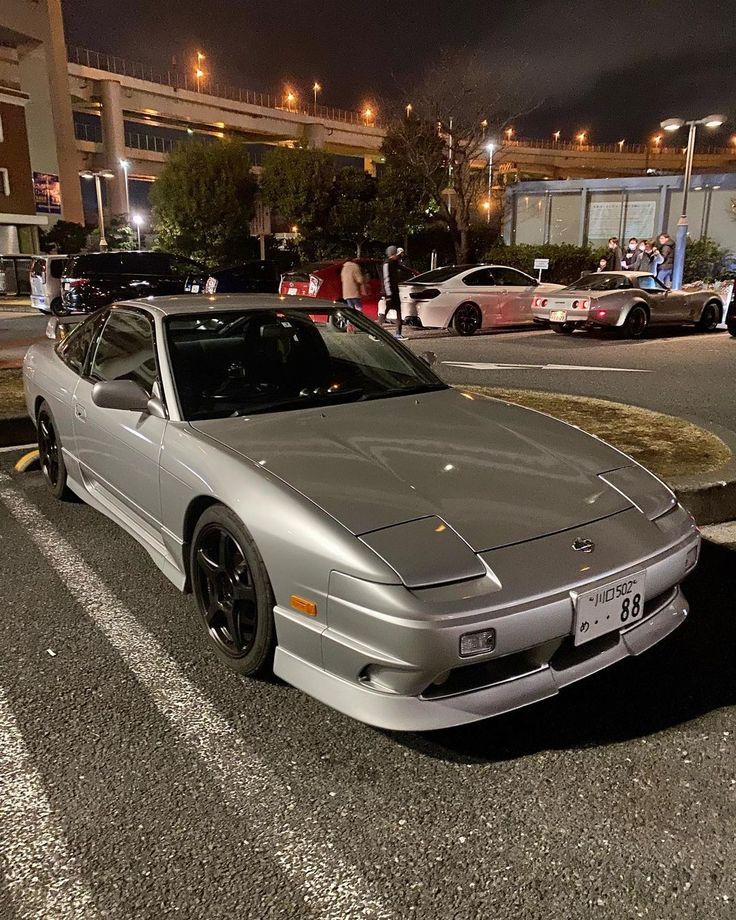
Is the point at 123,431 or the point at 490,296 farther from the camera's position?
the point at 490,296

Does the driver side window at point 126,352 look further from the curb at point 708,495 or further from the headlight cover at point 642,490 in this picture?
the curb at point 708,495

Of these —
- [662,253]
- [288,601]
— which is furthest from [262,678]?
[662,253]

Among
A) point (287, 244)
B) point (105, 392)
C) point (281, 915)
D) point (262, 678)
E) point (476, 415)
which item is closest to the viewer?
point (281, 915)

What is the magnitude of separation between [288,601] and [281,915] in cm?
95

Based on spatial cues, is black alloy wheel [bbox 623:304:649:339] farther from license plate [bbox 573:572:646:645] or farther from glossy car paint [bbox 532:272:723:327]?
license plate [bbox 573:572:646:645]

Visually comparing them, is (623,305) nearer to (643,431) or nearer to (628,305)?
(628,305)

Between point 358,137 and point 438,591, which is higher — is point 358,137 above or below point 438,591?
above

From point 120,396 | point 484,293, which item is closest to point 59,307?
point 484,293

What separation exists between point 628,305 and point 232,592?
12.5 meters

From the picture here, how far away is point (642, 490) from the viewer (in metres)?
2.98

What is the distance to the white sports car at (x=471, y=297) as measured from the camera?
46.9ft

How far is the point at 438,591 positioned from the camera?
2260mm

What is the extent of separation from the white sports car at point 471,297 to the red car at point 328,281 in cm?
68

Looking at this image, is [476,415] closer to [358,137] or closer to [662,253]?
[662,253]
